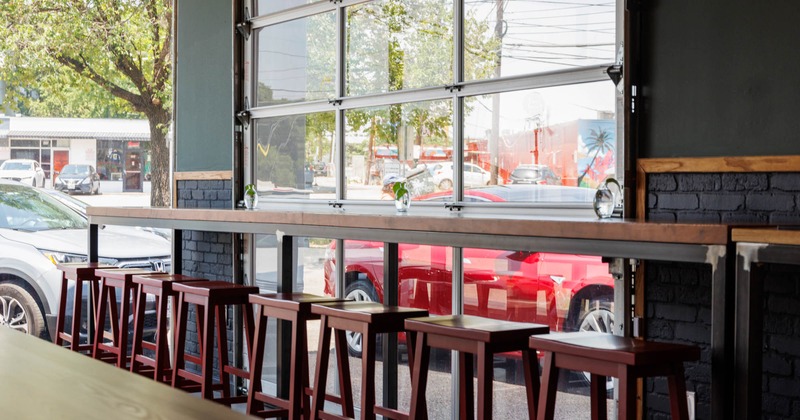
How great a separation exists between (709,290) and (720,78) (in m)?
0.73

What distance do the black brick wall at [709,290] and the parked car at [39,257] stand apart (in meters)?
4.38

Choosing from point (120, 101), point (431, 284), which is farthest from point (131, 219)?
point (120, 101)

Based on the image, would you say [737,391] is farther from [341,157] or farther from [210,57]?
[210,57]

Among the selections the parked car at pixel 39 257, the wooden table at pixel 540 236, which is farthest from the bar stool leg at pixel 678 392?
the parked car at pixel 39 257

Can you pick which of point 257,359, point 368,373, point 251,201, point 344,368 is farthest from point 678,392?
point 251,201

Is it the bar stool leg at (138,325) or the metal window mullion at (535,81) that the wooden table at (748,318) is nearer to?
the metal window mullion at (535,81)

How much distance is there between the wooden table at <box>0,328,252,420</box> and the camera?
0.96m

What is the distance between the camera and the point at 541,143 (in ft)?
12.3

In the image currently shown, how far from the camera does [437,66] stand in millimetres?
4301

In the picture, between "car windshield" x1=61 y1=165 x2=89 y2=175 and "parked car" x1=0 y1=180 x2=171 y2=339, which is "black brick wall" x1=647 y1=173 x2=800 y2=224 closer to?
"parked car" x1=0 y1=180 x2=171 y2=339

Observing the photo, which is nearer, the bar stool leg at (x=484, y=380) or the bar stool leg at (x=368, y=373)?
the bar stool leg at (x=484, y=380)

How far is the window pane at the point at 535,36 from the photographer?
11.7ft

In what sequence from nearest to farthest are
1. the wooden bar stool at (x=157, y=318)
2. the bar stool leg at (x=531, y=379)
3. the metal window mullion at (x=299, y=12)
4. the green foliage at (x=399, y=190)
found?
the bar stool leg at (x=531, y=379)
the green foliage at (x=399, y=190)
the wooden bar stool at (x=157, y=318)
the metal window mullion at (x=299, y=12)

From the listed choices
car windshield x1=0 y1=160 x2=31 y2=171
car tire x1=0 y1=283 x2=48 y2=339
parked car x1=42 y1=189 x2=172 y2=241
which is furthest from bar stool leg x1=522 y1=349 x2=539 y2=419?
car windshield x1=0 y1=160 x2=31 y2=171
